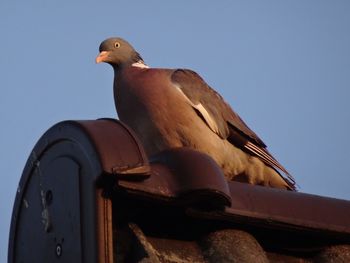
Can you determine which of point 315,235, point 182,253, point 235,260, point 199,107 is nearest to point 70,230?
point 182,253

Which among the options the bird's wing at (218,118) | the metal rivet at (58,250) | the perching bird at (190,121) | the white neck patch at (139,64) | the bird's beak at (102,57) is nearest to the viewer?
the metal rivet at (58,250)

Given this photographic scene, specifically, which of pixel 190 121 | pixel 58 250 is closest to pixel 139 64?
pixel 190 121

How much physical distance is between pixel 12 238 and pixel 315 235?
1.18 m

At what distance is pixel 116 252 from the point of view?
2936 millimetres

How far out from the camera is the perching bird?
6195 millimetres

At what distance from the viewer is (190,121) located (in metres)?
6.37

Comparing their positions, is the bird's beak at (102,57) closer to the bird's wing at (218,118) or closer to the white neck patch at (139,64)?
the white neck patch at (139,64)

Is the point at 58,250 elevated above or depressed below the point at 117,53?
below

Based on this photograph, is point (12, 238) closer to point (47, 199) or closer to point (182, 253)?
point (47, 199)

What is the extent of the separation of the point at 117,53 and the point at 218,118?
53.1 inches

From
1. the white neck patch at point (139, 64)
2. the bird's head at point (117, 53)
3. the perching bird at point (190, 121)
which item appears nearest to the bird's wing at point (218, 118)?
the perching bird at point (190, 121)

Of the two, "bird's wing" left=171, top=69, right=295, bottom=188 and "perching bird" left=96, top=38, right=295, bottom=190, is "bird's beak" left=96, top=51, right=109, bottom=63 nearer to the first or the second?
"perching bird" left=96, top=38, right=295, bottom=190

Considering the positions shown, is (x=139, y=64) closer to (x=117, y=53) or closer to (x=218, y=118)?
(x=117, y=53)

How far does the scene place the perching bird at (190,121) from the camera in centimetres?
620
